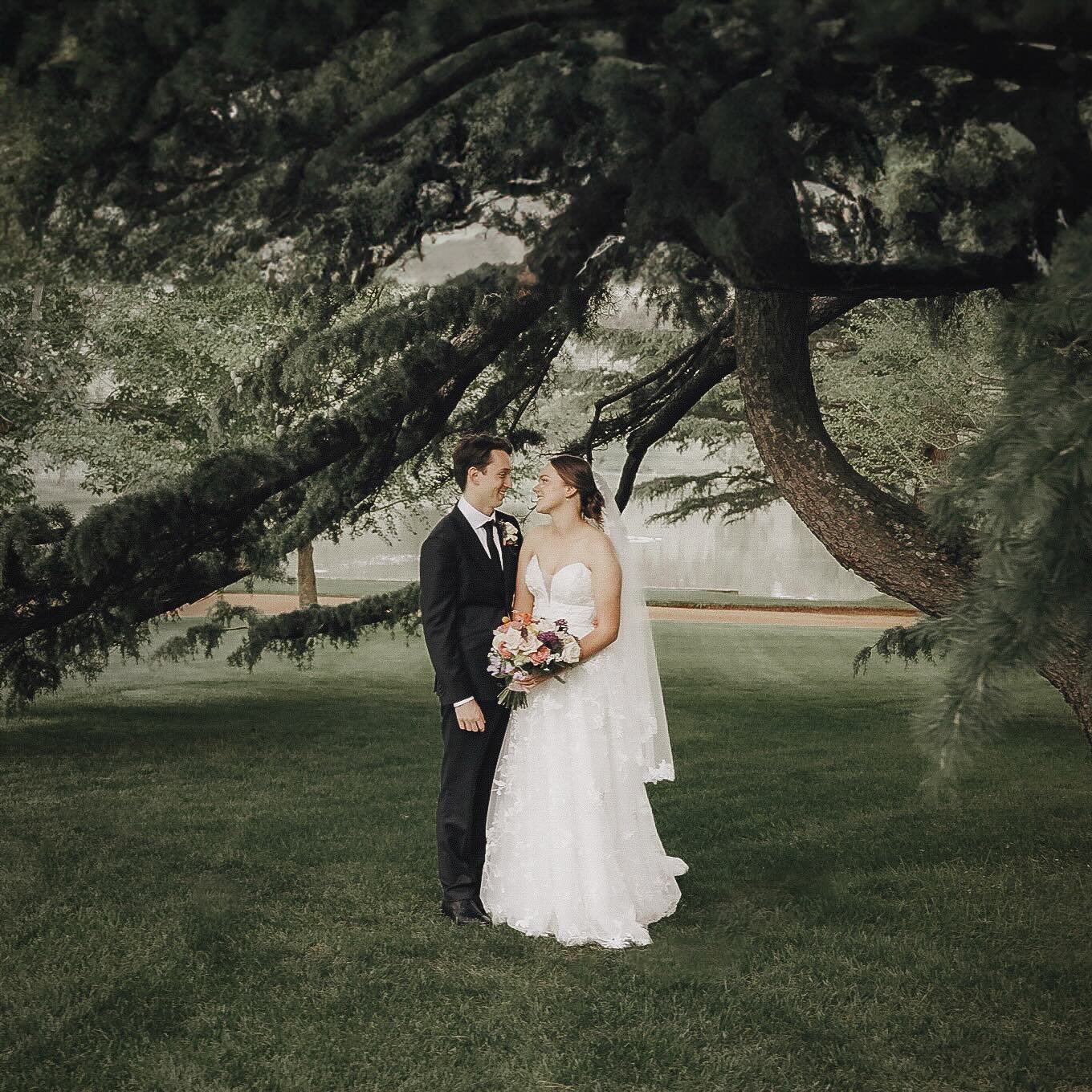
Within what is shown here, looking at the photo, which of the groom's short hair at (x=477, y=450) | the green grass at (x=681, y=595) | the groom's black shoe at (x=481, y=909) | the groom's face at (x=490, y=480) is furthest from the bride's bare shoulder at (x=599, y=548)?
the green grass at (x=681, y=595)

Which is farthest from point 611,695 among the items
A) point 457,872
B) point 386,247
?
point 386,247

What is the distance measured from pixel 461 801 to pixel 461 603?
0.88m

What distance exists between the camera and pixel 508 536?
5.25 metres

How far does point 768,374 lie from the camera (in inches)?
226

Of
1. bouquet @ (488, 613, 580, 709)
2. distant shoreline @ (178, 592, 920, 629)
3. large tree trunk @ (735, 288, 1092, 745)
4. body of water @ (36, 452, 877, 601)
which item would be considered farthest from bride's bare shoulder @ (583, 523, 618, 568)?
body of water @ (36, 452, 877, 601)

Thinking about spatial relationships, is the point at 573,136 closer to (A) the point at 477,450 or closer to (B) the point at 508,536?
(A) the point at 477,450

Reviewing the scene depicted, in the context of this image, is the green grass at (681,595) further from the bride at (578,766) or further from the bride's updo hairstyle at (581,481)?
the bride's updo hairstyle at (581,481)

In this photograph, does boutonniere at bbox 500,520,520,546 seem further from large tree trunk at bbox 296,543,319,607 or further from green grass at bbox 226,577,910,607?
green grass at bbox 226,577,910,607

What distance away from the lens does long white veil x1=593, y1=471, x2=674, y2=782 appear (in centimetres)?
511

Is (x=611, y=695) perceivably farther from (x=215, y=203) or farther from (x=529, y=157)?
(x=215, y=203)

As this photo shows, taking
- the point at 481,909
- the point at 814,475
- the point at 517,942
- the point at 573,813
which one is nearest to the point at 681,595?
the point at 814,475

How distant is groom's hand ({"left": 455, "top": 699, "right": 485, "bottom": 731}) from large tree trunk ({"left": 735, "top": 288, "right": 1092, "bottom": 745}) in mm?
1875

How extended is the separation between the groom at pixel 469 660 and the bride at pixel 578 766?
9 centimetres

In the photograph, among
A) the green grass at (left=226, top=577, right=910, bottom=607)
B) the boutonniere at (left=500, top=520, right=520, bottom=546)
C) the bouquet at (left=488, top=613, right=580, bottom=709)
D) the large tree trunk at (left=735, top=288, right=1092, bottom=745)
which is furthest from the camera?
the green grass at (left=226, top=577, right=910, bottom=607)
